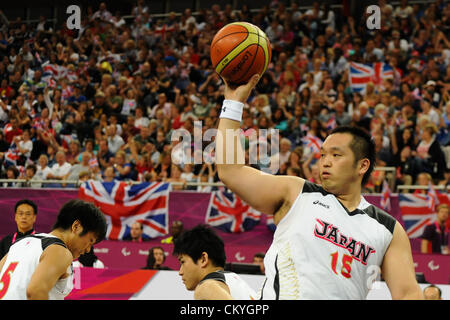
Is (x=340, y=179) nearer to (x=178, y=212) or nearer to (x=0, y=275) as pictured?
(x=0, y=275)

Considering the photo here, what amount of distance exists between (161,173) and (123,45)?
7168 mm

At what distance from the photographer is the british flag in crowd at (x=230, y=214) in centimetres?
970

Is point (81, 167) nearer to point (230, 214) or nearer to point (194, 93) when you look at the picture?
point (194, 93)

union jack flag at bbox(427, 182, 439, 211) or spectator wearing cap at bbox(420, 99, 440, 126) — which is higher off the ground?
spectator wearing cap at bbox(420, 99, 440, 126)

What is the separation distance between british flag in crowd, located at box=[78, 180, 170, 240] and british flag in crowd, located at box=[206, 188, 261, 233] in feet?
2.79

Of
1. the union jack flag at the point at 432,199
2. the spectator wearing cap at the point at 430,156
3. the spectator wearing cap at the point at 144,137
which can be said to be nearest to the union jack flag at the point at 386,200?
the union jack flag at the point at 432,199

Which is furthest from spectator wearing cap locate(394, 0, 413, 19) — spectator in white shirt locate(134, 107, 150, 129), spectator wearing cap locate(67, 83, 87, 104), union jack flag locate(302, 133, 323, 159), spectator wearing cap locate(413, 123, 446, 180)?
spectator wearing cap locate(67, 83, 87, 104)

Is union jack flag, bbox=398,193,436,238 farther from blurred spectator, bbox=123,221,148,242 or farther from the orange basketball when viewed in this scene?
the orange basketball

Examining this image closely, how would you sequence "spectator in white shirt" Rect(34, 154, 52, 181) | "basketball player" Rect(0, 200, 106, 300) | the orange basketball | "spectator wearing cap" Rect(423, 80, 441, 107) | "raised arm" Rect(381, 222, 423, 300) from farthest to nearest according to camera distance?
"spectator in white shirt" Rect(34, 154, 52, 181)
"spectator wearing cap" Rect(423, 80, 441, 107)
"basketball player" Rect(0, 200, 106, 300)
the orange basketball
"raised arm" Rect(381, 222, 423, 300)

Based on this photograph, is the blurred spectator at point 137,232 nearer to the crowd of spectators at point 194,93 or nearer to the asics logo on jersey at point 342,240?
the crowd of spectators at point 194,93

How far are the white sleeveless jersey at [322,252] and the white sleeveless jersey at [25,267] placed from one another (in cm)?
141

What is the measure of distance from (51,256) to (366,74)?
10572 mm

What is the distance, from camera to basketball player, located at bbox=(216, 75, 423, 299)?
2.53m
